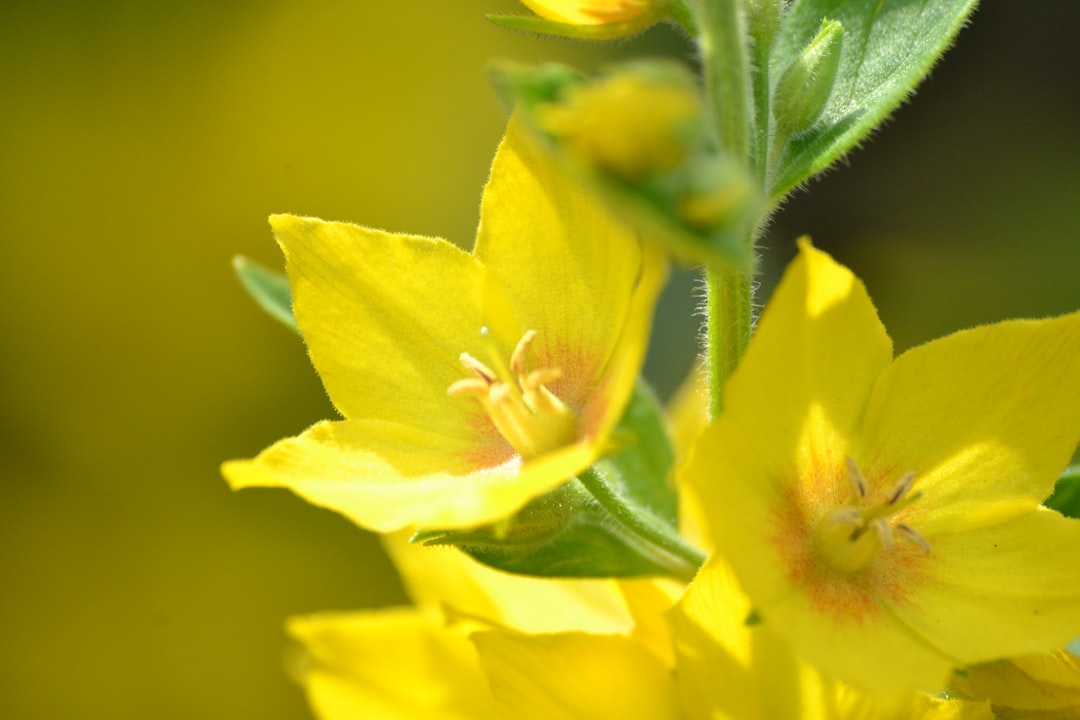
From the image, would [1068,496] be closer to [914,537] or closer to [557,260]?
[914,537]

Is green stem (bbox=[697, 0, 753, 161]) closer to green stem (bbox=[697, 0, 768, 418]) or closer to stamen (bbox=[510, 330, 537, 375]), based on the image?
green stem (bbox=[697, 0, 768, 418])

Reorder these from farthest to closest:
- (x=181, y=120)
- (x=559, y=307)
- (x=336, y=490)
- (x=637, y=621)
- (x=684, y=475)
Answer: (x=181, y=120) < (x=637, y=621) < (x=559, y=307) < (x=336, y=490) < (x=684, y=475)

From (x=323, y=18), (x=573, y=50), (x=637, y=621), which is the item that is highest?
(x=323, y=18)

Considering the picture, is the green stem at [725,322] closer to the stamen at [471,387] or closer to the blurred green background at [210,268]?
the stamen at [471,387]

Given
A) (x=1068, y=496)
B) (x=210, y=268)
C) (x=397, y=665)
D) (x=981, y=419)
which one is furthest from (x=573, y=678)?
(x=210, y=268)

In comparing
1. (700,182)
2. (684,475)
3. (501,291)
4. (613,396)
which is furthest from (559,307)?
(700,182)

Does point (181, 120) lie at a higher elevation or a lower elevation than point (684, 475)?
higher

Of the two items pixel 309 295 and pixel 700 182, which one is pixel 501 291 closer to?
pixel 309 295
